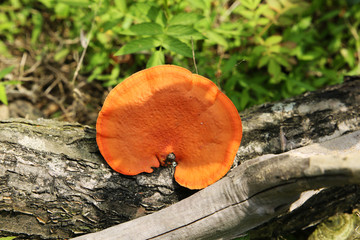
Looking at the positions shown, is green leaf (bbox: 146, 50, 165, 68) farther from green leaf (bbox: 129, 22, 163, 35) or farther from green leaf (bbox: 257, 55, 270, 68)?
green leaf (bbox: 257, 55, 270, 68)

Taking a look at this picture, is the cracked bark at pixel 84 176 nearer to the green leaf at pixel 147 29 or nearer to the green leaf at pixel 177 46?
the green leaf at pixel 177 46

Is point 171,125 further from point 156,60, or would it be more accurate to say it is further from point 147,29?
point 147,29

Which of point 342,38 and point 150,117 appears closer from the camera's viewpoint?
point 150,117

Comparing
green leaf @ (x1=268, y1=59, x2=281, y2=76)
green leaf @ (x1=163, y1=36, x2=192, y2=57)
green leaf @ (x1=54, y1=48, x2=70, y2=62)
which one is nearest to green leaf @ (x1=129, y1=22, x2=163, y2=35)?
green leaf @ (x1=163, y1=36, x2=192, y2=57)

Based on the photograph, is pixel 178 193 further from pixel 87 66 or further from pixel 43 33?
pixel 43 33

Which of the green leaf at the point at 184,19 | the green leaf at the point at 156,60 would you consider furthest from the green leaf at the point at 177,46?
the green leaf at the point at 184,19

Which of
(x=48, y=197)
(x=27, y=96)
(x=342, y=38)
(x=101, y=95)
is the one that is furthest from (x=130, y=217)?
(x=342, y=38)
